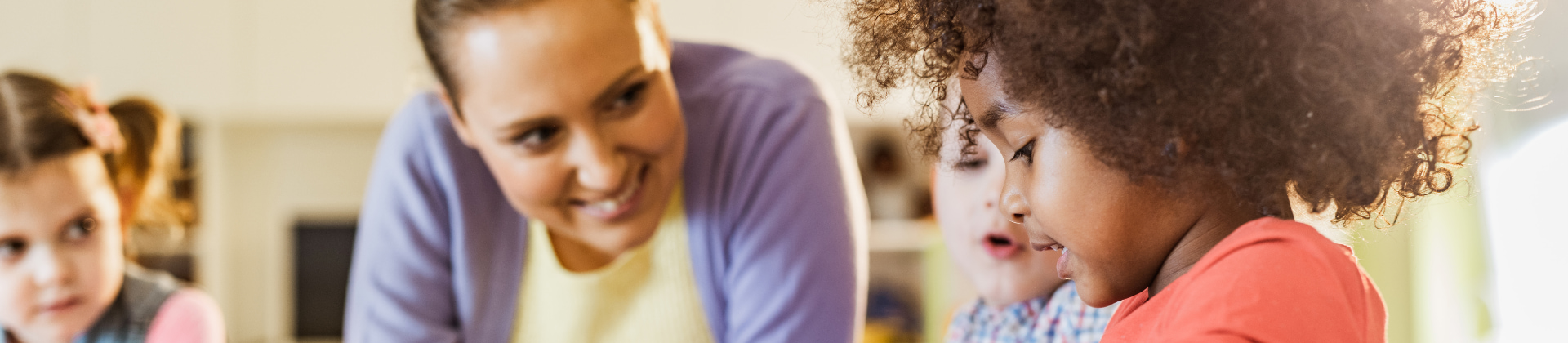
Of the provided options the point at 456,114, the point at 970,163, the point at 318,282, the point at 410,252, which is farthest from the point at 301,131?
the point at 970,163

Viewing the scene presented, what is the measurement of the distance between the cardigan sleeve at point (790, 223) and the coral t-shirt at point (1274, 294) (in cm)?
39

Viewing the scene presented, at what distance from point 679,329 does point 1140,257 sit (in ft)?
1.60

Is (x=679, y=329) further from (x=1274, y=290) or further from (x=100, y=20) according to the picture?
(x=100, y=20)

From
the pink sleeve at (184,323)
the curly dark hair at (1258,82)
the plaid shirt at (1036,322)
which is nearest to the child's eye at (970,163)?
the plaid shirt at (1036,322)

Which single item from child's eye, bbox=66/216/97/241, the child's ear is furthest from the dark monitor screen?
the child's ear

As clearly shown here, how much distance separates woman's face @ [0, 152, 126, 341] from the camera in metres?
0.97

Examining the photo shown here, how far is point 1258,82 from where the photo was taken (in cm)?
48

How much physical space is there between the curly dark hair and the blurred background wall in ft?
5.70

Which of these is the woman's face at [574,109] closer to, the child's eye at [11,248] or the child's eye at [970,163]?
the child's eye at [970,163]

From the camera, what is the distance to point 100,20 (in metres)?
2.60

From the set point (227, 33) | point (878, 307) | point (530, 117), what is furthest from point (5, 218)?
point (878, 307)

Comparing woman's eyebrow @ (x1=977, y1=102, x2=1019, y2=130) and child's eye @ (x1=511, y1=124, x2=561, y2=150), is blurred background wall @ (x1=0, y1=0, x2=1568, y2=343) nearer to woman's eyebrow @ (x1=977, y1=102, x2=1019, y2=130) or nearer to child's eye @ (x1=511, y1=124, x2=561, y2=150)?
child's eye @ (x1=511, y1=124, x2=561, y2=150)

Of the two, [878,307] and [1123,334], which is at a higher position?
[1123,334]

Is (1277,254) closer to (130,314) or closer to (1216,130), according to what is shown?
(1216,130)
